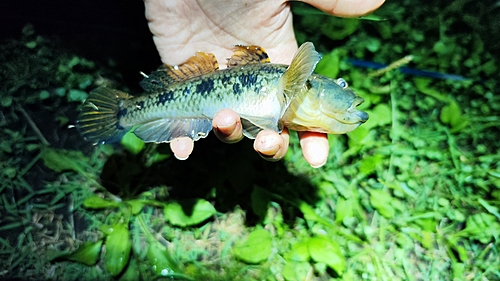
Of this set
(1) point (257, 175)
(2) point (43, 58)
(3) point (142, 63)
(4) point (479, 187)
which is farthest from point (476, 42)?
(2) point (43, 58)

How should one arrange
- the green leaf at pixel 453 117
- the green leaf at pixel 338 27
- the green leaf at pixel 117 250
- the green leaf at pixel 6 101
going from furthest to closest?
the green leaf at pixel 338 27
the green leaf at pixel 6 101
the green leaf at pixel 453 117
the green leaf at pixel 117 250

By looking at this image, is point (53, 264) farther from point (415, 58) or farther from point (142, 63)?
point (415, 58)

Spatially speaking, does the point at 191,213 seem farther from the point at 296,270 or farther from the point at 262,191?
the point at 296,270

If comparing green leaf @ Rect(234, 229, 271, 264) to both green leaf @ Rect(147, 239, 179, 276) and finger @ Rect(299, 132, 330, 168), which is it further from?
finger @ Rect(299, 132, 330, 168)

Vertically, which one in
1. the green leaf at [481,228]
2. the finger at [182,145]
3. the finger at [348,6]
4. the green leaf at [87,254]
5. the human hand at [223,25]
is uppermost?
the finger at [348,6]

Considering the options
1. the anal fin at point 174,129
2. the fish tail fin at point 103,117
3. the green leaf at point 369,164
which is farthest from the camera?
the green leaf at point 369,164

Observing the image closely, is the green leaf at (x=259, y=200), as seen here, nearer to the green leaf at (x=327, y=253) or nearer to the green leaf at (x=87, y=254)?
the green leaf at (x=327, y=253)

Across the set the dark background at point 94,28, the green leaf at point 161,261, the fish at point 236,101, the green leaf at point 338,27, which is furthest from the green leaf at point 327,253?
the dark background at point 94,28

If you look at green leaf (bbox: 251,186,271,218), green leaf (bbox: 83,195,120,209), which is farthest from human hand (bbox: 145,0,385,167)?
green leaf (bbox: 83,195,120,209)
